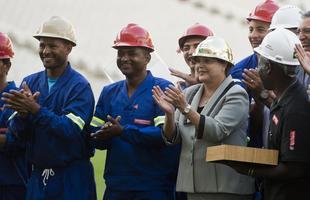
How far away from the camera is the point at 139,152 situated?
32.0 feet

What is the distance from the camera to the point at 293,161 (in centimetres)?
825

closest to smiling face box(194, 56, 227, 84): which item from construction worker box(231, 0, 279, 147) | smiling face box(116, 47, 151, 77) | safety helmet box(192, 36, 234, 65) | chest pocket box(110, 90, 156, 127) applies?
safety helmet box(192, 36, 234, 65)

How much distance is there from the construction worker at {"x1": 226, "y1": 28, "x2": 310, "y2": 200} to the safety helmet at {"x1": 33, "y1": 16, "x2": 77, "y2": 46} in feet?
Result: 6.87

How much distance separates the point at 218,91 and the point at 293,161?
1.22 meters

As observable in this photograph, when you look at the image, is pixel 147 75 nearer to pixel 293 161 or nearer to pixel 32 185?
pixel 32 185

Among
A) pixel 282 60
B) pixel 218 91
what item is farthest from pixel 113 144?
pixel 282 60

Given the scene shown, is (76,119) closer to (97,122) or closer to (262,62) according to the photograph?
(97,122)

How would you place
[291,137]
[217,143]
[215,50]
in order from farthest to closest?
[215,50] < [217,143] < [291,137]

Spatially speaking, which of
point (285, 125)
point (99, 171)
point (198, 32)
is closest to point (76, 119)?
point (198, 32)

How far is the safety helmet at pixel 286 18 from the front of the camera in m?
9.95

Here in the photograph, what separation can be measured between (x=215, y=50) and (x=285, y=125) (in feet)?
4.03

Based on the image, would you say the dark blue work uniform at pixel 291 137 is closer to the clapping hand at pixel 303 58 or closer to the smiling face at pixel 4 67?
the clapping hand at pixel 303 58

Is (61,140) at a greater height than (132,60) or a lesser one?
lesser

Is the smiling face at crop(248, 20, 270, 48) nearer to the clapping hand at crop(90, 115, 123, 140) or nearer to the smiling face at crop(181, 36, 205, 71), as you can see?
the smiling face at crop(181, 36, 205, 71)
